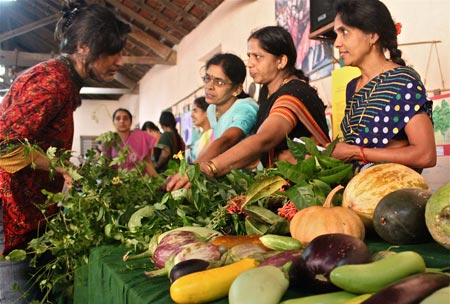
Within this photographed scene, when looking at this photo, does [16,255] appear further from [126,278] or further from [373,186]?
[373,186]

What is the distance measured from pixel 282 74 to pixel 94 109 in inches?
623

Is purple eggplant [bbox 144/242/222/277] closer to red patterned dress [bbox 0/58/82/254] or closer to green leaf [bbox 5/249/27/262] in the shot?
green leaf [bbox 5/249/27/262]

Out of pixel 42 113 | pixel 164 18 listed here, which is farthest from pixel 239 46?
pixel 42 113

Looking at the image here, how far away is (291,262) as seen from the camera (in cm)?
71

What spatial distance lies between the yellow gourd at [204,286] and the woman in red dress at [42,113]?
42.7 inches

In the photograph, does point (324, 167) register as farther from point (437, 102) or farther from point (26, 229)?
point (437, 102)

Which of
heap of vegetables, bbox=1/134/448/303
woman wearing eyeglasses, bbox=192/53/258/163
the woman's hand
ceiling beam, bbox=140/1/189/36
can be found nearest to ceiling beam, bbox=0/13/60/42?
ceiling beam, bbox=140/1/189/36

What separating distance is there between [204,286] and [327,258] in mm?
190

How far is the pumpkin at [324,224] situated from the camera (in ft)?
2.84

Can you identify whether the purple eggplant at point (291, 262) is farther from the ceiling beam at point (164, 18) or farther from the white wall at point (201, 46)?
the ceiling beam at point (164, 18)

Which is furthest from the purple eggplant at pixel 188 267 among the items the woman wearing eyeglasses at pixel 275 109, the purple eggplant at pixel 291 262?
the woman wearing eyeglasses at pixel 275 109

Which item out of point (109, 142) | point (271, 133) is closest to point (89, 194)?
point (109, 142)

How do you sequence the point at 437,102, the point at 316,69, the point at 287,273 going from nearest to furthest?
1. the point at 287,273
2. the point at 437,102
3. the point at 316,69

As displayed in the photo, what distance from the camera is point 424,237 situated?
0.87m
